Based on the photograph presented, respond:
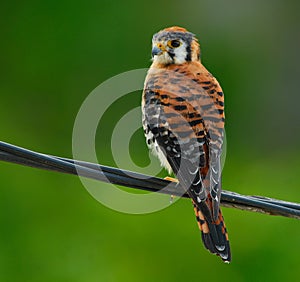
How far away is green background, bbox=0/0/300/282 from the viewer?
283 inches

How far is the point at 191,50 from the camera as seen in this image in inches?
233

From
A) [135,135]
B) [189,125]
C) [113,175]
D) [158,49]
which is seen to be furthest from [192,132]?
[135,135]

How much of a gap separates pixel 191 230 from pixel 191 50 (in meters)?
1.73

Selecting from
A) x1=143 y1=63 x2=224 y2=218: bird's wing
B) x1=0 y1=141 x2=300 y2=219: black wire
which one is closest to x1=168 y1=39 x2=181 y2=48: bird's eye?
x1=143 y1=63 x2=224 y2=218: bird's wing

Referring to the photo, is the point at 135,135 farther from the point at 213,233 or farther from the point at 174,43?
the point at 213,233

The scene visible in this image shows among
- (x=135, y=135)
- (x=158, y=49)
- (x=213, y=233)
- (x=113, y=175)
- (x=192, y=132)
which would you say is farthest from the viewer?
(x=135, y=135)

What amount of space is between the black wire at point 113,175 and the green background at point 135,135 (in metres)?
2.66

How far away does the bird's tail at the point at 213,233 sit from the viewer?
4.83 meters

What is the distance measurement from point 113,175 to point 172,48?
1660 millimetres

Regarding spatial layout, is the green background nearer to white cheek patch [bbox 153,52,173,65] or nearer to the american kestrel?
white cheek patch [bbox 153,52,173,65]

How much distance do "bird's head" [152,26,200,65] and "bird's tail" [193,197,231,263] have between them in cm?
122

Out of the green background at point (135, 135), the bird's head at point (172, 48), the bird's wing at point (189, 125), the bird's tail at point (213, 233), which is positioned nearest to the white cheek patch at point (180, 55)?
the bird's head at point (172, 48)

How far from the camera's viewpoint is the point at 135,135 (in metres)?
8.63

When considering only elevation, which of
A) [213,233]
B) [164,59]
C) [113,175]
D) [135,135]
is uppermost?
[164,59]
